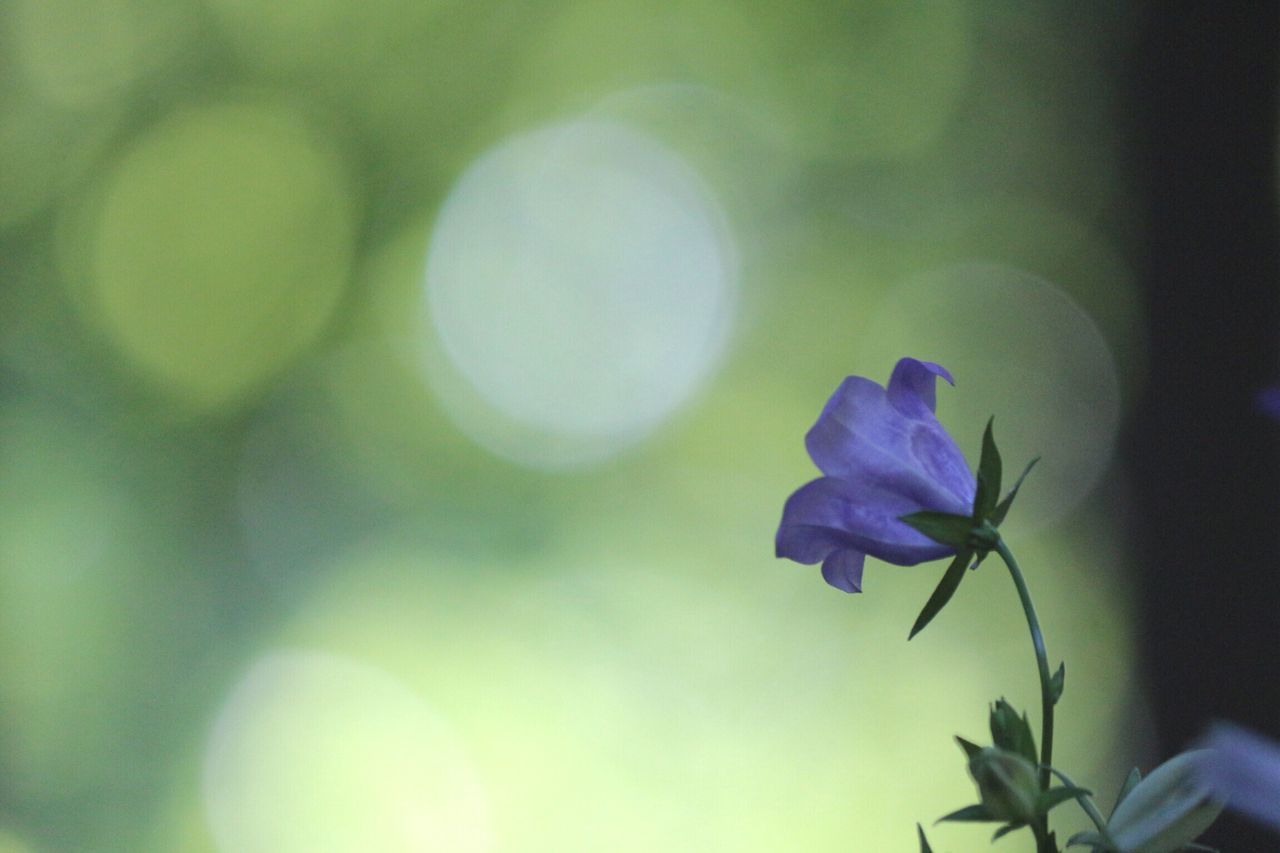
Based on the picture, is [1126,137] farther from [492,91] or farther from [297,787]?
[297,787]

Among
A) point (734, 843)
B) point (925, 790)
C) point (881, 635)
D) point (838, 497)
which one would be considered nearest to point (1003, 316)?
Answer: point (881, 635)

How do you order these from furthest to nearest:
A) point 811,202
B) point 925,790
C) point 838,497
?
point 811,202
point 925,790
point 838,497

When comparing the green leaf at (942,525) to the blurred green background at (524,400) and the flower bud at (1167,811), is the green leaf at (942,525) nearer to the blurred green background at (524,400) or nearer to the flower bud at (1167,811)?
the flower bud at (1167,811)

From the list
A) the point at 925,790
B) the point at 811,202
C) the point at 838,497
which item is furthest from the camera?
the point at 811,202

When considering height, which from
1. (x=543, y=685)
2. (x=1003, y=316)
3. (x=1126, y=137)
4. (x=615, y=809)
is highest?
(x=1126, y=137)

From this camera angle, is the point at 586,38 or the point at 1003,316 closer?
the point at 1003,316

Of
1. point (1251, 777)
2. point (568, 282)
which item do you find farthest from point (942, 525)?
point (568, 282)
